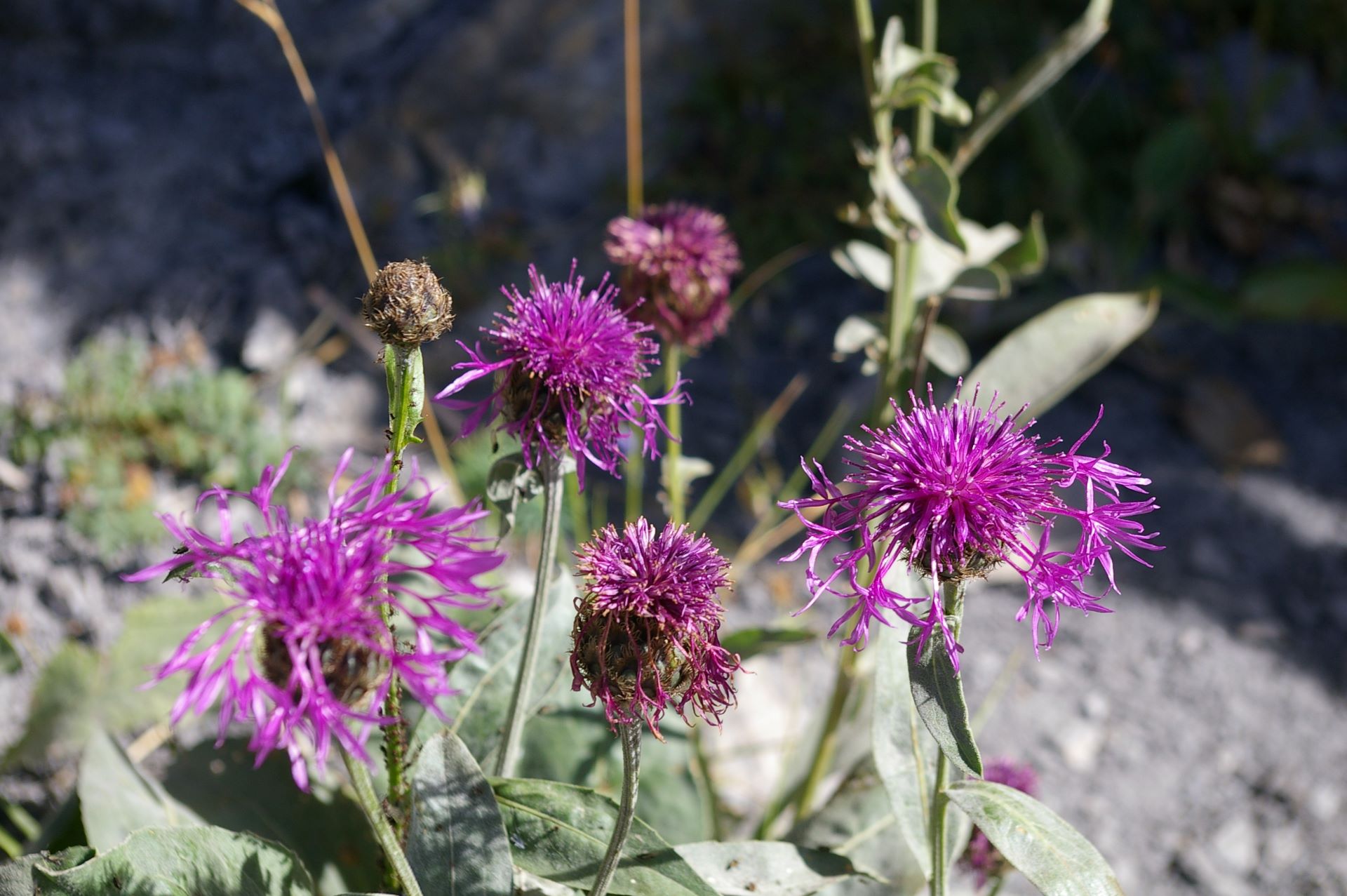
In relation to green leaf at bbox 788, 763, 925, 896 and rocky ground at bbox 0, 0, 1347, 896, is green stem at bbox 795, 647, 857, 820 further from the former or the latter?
rocky ground at bbox 0, 0, 1347, 896

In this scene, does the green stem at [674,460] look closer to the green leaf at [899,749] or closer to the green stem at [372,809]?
the green leaf at [899,749]

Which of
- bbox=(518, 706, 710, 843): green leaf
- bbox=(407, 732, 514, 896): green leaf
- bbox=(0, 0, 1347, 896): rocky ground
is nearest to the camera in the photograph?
bbox=(407, 732, 514, 896): green leaf

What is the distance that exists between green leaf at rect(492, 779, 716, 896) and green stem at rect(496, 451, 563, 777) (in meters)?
0.07

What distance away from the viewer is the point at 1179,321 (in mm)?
3207

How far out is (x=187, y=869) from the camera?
982 mm

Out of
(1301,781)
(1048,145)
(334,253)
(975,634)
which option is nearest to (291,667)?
(975,634)

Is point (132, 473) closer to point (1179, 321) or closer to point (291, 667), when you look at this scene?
point (291, 667)

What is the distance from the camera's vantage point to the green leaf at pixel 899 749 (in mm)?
1097

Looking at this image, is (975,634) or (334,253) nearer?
(975,634)

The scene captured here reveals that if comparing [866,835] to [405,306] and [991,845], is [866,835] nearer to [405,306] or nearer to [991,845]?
[991,845]

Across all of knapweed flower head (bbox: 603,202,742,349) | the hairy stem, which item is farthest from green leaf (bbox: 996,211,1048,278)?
the hairy stem

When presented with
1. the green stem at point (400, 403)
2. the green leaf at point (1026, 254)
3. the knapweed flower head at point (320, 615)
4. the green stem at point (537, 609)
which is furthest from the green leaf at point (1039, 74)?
the knapweed flower head at point (320, 615)

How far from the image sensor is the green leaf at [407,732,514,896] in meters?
0.93

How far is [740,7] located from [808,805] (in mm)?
2925
